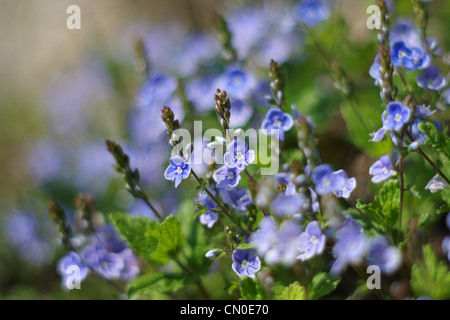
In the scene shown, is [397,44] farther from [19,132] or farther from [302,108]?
[19,132]

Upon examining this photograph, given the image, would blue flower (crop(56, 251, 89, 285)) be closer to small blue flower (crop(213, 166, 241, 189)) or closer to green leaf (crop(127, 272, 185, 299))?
green leaf (crop(127, 272, 185, 299))

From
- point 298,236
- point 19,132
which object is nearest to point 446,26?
point 298,236

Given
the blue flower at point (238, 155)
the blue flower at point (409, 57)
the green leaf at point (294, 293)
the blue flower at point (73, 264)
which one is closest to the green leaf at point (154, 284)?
the blue flower at point (73, 264)

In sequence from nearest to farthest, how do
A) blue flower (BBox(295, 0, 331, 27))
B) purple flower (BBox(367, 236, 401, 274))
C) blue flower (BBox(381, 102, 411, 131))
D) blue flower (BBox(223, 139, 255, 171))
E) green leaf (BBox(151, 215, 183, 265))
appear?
purple flower (BBox(367, 236, 401, 274))
blue flower (BBox(381, 102, 411, 131))
blue flower (BBox(223, 139, 255, 171))
green leaf (BBox(151, 215, 183, 265))
blue flower (BBox(295, 0, 331, 27))

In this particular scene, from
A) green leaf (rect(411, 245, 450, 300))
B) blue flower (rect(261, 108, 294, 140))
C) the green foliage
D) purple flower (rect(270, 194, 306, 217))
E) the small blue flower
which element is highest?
blue flower (rect(261, 108, 294, 140))

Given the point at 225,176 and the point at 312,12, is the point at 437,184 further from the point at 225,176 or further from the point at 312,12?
the point at 312,12

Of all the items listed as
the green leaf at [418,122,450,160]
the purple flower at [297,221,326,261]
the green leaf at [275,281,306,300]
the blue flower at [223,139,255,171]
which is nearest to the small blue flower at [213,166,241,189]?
the blue flower at [223,139,255,171]
